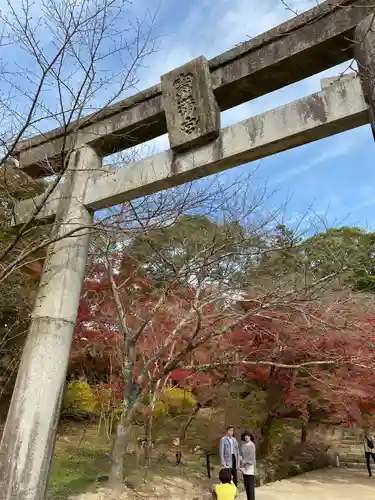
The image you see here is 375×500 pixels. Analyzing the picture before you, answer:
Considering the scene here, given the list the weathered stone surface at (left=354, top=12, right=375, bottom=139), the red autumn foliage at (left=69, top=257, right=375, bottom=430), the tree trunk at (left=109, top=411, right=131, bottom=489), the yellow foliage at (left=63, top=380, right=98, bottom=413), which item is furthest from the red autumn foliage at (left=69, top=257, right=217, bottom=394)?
the weathered stone surface at (left=354, top=12, right=375, bottom=139)

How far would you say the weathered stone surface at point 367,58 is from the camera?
311 cm

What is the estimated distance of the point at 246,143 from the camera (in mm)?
3703

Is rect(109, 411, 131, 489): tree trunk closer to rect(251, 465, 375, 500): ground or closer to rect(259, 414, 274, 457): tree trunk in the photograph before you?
rect(251, 465, 375, 500): ground

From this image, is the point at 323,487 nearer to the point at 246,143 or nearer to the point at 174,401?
the point at 174,401

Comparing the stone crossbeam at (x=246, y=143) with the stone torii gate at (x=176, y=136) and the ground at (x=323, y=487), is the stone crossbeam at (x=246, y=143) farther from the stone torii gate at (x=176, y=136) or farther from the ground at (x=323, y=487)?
the ground at (x=323, y=487)

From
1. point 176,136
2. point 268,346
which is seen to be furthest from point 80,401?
point 176,136

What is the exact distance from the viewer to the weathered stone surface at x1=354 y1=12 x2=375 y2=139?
3.11 metres

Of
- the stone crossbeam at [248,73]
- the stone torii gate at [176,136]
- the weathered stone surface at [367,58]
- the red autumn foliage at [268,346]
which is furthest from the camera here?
the red autumn foliage at [268,346]

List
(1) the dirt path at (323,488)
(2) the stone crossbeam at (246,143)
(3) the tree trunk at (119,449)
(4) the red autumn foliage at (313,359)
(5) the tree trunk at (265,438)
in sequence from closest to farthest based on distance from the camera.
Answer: (2) the stone crossbeam at (246,143), (3) the tree trunk at (119,449), (1) the dirt path at (323,488), (4) the red autumn foliage at (313,359), (5) the tree trunk at (265,438)

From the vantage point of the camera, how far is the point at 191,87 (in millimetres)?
Result: 4164

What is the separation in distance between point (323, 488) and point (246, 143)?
9.18m

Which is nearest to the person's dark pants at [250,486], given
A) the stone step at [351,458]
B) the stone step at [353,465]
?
the stone step at [353,465]

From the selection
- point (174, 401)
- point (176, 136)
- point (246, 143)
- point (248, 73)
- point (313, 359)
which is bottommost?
point (174, 401)

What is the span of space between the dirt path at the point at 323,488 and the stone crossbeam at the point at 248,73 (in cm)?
698
